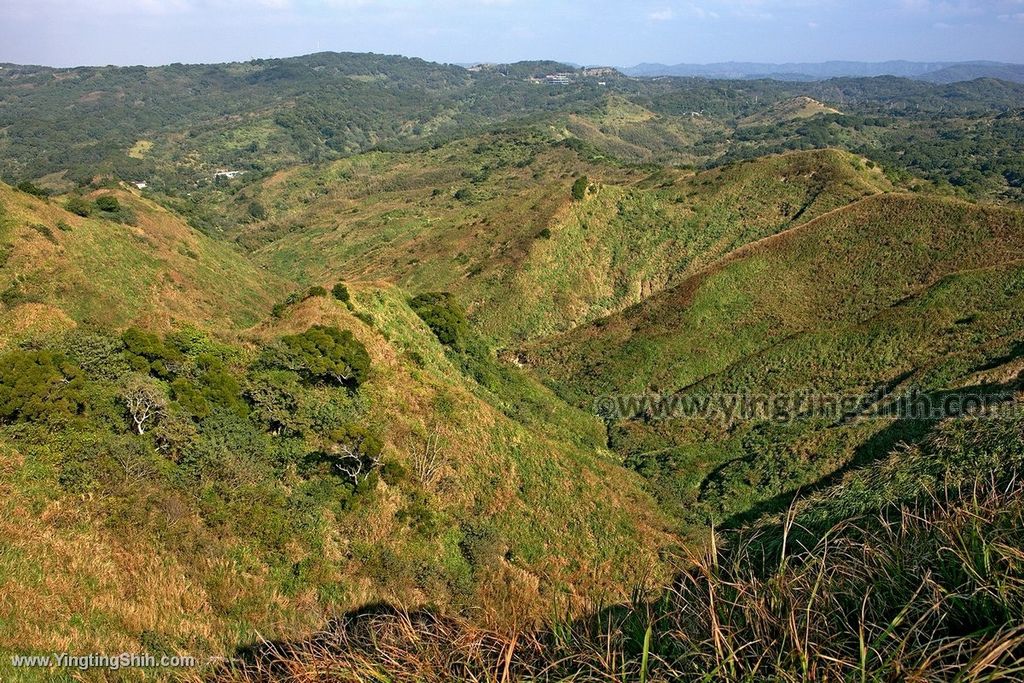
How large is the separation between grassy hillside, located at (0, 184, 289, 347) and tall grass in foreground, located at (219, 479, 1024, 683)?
25450 mm

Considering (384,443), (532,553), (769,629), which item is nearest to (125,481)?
(384,443)

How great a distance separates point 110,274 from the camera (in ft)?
150

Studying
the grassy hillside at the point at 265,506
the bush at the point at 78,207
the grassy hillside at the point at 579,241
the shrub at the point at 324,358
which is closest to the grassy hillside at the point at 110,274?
the bush at the point at 78,207

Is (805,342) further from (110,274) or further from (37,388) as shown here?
(110,274)

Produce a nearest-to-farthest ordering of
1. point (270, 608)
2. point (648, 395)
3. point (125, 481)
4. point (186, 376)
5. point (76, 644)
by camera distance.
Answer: point (76, 644), point (270, 608), point (125, 481), point (186, 376), point (648, 395)

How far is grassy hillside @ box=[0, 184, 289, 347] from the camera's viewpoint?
36.4 m

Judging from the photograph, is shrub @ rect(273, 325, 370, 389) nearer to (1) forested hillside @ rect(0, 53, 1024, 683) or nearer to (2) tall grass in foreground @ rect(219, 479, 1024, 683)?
Result: (1) forested hillside @ rect(0, 53, 1024, 683)

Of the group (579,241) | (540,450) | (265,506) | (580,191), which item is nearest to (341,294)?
(540,450)

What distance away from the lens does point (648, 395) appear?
41.6m

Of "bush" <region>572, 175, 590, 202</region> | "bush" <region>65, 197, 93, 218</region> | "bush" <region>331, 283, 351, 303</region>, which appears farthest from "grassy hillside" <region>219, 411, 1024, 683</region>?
"bush" <region>65, 197, 93, 218</region>

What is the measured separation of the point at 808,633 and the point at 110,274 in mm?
53922

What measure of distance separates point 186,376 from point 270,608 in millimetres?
11662

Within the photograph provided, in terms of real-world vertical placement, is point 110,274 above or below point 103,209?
below

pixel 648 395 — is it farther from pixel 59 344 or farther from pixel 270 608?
pixel 59 344
